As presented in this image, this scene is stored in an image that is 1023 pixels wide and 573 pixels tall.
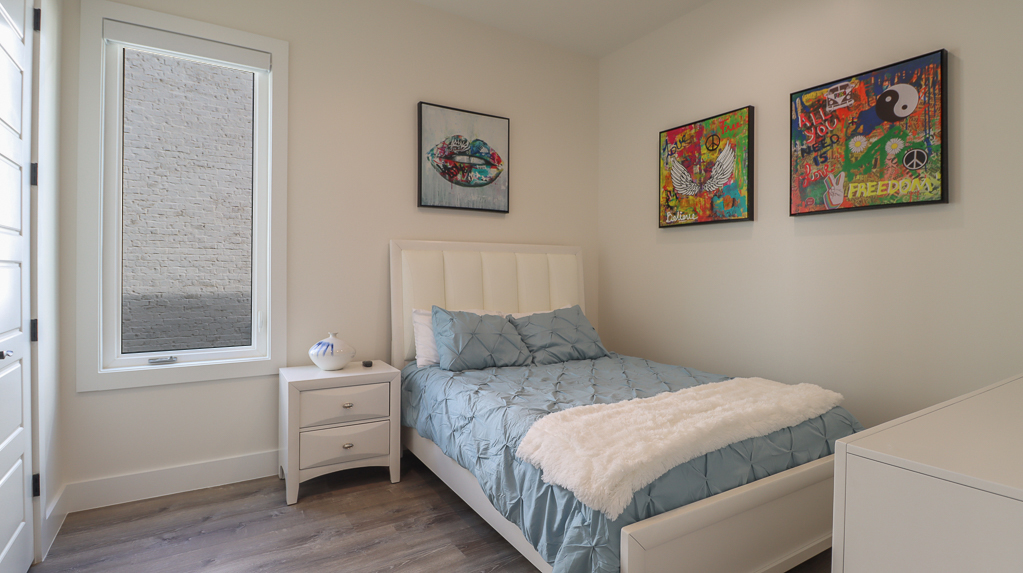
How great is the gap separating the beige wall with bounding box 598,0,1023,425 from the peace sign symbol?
10cm

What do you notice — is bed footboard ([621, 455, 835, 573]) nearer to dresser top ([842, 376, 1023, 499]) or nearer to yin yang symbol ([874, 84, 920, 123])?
dresser top ([842, 376, 1023, 499])

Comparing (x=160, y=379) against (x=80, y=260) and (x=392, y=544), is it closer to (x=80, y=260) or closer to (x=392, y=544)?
(x=80, y=260)

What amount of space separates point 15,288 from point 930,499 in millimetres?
2642

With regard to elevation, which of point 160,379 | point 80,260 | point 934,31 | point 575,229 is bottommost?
point 160,379

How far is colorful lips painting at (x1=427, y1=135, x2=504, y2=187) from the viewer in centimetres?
324

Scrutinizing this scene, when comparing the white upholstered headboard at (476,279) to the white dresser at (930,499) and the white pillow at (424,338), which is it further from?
the white dresser at (930,499)

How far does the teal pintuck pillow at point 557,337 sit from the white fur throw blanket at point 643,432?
0.92 meters

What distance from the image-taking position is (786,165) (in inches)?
106

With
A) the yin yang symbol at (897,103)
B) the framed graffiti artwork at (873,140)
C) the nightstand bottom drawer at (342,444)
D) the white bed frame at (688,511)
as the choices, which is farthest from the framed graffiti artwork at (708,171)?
the nightstand bottom drawer at (342,444)

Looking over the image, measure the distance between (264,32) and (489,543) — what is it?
9.21 ft

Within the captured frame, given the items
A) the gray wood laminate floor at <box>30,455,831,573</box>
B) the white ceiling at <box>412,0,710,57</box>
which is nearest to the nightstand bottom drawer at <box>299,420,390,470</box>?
the gray wood laminate floor at <box>30,455,831,573</box>

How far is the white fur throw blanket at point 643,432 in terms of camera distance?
1388 millimetres

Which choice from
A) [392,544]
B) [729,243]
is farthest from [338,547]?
[729,243]

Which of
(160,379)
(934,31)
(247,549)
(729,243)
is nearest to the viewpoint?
(247,549)
